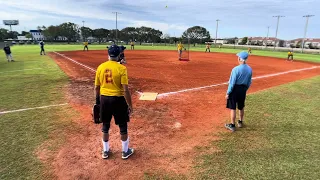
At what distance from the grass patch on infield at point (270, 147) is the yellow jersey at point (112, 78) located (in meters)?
1.93

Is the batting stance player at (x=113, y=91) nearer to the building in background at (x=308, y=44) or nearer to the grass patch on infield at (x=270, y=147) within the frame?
the grass patch on infield at (x=270, y=147)

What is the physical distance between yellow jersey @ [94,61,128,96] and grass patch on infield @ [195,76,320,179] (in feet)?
6.34

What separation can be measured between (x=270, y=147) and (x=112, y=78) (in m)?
3.44

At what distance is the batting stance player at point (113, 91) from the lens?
3.91 m

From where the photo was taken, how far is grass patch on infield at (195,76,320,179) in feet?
12.7

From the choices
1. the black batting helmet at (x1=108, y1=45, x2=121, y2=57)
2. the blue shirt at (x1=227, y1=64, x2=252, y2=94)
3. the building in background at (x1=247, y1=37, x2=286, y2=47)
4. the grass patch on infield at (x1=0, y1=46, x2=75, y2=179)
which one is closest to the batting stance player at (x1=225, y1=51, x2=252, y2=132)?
the blue shirt at (x1=227, y1=64, x2=252, y2=94)

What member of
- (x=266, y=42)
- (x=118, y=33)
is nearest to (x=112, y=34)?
(x=118, y=33)

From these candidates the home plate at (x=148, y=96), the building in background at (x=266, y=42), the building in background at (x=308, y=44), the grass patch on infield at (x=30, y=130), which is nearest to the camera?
the grass patch on infield at (x=30, y=130)

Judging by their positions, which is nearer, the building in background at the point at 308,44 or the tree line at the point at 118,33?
the building in background at the point at 308,44

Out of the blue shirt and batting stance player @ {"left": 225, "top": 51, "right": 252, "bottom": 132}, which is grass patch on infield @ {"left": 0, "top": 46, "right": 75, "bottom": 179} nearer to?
batting stance player @ {"left": 225, "top": 51, "right": 252, "bottom": 132}

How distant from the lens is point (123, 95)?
4098 mm

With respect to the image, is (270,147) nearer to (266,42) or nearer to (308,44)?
(266,42)

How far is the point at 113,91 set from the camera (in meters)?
4.03

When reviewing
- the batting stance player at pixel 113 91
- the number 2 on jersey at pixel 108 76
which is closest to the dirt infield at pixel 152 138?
the batting stance player at pixel 113 91
